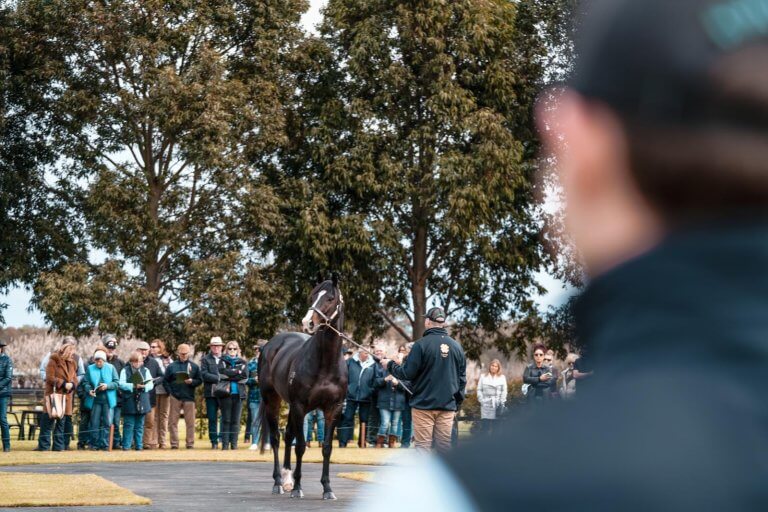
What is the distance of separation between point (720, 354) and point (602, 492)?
154 millimetres

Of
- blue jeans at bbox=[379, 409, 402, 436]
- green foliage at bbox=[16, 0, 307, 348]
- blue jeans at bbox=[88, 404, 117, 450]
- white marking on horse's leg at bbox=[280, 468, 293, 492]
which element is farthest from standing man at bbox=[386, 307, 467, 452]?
green foliage at bbox=[16, 0, 307, 348]

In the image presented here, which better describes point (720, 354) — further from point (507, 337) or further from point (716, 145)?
point (507, 337)

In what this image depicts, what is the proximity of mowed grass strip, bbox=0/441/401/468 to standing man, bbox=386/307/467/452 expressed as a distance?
18.1 ft

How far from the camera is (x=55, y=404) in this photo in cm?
2361

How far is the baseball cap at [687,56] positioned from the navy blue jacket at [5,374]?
947 inches

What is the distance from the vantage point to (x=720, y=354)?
0.98 meters

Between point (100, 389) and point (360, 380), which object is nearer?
point (100, 389)

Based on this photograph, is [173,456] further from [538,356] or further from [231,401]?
[538,356]

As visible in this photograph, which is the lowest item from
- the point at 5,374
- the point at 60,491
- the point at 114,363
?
the point at 60,491

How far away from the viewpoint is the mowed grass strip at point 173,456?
2141 centimetres

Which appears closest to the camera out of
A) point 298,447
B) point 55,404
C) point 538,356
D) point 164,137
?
point 298,447

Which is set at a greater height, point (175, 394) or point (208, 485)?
point (175, 394)

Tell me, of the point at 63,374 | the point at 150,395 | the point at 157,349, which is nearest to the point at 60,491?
the point at 63,374

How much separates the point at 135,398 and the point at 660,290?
24.7 m
